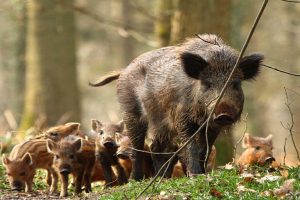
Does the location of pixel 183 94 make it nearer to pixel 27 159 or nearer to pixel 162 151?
pixel 162 151

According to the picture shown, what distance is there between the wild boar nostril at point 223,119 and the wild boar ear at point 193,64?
1.00 m

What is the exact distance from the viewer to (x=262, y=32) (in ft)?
115

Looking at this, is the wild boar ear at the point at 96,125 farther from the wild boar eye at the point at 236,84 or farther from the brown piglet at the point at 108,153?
the wild boar eye at the point at 236,84

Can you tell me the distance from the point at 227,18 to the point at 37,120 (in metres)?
5.70

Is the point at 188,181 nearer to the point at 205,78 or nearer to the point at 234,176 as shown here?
the point at 234,176

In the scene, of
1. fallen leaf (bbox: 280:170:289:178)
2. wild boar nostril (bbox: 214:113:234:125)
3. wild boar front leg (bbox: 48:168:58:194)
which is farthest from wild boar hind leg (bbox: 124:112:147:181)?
fallen leaf (bbox: 280:170:289:178)

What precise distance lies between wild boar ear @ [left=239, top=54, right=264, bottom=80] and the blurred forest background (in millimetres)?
Result: 529

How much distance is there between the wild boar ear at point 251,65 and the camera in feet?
34.6

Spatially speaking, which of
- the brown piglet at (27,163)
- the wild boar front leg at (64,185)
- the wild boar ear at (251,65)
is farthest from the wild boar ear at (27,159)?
the wild boar ear at (251,65)

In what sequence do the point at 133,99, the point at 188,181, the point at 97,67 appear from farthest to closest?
the point at 97,67 < the point at 133,99 < the point at 188,181

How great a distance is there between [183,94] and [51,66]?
33.4 feet

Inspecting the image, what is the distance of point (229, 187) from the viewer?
29.3 feet

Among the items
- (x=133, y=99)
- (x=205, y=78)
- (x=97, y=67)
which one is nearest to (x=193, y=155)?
(x=205, y=78)

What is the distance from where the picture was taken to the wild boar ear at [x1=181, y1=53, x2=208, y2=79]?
405 inches
